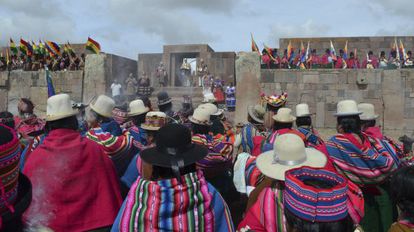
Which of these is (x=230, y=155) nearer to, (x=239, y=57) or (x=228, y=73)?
(x=239, y=57)

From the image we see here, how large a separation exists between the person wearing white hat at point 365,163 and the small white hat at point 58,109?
2334mm

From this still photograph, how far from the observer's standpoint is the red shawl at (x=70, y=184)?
2660 mm

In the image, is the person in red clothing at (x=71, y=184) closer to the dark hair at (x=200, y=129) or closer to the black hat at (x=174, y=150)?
the black hat at (x=174, y=150)

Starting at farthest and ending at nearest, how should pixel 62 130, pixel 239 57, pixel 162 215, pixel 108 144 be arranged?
pixel 239 57 → pixel 108 144 → pixel 62 130 → pixel 162 215

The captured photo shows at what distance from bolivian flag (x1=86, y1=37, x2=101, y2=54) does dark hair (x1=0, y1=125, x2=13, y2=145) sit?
14.2m

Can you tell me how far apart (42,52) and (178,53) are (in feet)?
25.9

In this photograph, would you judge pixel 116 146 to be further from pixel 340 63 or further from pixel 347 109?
pixel 340 63

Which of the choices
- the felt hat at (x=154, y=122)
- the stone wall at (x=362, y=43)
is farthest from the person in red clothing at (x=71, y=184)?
the stone wall at (x=362, y=43)

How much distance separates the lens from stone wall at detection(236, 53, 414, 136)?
12.7 m

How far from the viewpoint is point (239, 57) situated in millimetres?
12938

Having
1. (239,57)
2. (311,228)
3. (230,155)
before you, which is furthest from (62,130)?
(239,57)

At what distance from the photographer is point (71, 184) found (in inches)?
107

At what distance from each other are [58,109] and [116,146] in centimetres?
66

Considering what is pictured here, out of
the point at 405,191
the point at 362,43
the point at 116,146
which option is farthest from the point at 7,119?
the point at 362,43
